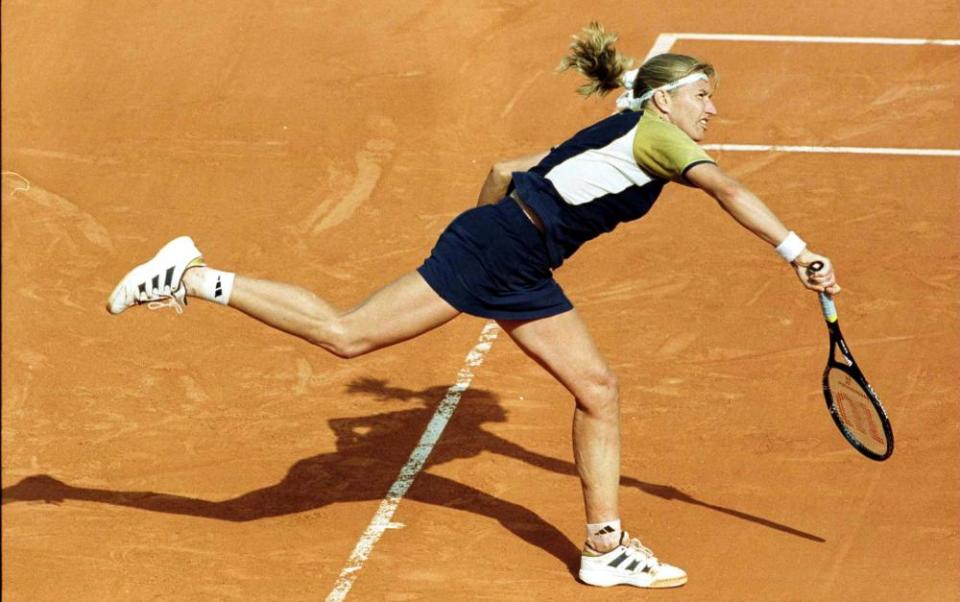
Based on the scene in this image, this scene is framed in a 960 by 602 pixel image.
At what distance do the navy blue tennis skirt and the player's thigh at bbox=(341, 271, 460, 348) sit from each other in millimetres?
50

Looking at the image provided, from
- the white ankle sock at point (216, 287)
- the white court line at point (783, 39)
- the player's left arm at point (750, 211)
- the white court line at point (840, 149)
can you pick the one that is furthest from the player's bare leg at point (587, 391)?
the white court line at point (783, 39)

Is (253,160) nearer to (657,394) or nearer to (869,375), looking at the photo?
(657,394)

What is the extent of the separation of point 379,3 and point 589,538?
369 inches

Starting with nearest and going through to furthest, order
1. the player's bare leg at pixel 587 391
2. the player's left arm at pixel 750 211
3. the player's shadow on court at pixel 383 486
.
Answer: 1. the player's left arm at pixel 750 211
2. the player's bare leg at pixel 587 391
3. the player's shadow on court at pixel 383 486

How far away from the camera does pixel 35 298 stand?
10.5 m

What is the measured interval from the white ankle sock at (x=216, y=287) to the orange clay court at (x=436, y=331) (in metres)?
1.34

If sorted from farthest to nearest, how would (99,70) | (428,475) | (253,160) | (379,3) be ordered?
(379,3) < (99,70) < (253,160) < (428,475)

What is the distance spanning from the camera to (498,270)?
7.04 m

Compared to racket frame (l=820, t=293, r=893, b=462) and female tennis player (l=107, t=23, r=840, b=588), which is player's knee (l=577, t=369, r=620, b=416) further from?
racket frame (l=820, t=293, r=893, b=462)

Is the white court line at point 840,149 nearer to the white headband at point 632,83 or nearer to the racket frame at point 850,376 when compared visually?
the white headband at point 632,83

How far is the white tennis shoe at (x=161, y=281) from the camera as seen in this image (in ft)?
23.7

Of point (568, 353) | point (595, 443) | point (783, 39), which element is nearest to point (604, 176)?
point (568, 353)

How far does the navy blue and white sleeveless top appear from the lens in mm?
6781

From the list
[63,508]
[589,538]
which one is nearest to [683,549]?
[589,538]
